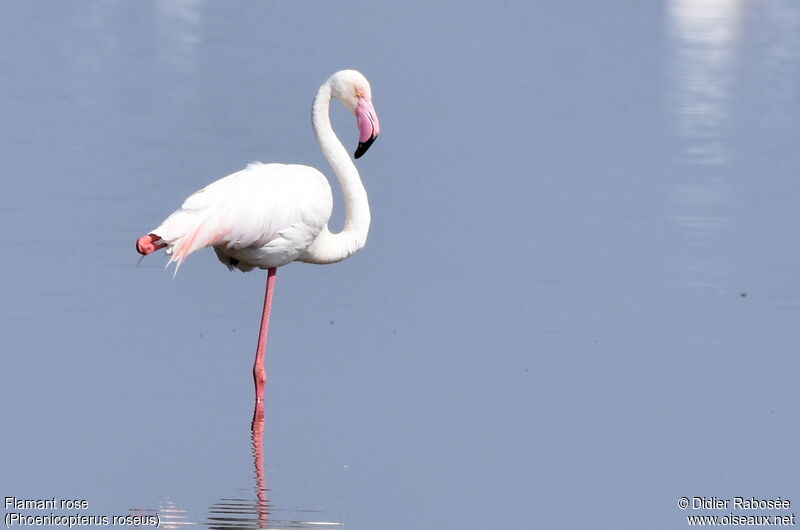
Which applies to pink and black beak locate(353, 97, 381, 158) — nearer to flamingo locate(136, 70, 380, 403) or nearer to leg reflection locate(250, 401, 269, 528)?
flamingo locate(136, 70, 380, 403)

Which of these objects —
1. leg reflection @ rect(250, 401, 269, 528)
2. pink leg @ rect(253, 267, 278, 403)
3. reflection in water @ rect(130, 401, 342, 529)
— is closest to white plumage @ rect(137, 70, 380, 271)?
pink leg @ rect(253, 267, 278, 403)

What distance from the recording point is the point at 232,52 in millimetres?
21047

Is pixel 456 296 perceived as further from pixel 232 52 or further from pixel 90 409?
pixel 232 52

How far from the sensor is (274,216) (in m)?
8.66

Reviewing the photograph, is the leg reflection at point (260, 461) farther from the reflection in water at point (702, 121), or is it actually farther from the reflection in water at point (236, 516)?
the reflection in water at point (702, 121)

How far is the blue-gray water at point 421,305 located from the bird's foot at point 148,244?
70cm

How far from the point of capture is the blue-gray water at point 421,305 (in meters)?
7.24

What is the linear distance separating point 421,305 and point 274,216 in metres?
1.87

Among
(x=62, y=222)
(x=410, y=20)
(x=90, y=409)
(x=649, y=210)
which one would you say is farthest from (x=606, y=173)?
(x=410, y=20)

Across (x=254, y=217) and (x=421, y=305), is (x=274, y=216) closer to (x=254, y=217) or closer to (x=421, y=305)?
(x=254, y=217)

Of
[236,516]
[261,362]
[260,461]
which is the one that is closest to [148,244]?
[261,362]

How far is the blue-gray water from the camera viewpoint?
7238 millimetres

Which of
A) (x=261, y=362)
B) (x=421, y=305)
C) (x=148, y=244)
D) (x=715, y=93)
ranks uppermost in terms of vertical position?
(x=148, y=244)

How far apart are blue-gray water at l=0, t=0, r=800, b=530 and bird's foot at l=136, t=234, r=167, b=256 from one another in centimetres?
70
